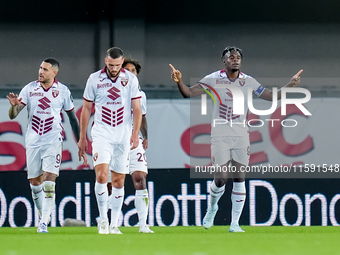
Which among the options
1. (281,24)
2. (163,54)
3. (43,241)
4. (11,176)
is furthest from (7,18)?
(43,241)

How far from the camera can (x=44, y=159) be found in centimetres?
811

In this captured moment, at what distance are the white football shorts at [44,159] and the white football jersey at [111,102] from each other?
3.51ft

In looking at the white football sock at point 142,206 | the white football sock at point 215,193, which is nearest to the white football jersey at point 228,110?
the white football sock at point 215,193

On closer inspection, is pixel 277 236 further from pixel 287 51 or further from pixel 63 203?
pixel 287 51

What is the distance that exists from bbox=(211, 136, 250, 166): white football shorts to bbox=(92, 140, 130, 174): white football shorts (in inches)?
44.7

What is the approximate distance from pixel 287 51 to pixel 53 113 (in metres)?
8.93

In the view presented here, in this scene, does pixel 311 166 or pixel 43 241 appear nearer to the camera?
pixel 43 241

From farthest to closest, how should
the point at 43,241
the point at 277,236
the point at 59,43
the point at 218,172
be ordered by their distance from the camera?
1. the point at 59,43
2. the point at 218,172
3. the point at 277,236
4. the point at 43,241

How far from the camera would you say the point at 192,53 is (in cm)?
1592

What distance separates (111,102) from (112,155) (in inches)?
20.1

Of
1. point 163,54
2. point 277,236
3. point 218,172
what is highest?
point 163,54

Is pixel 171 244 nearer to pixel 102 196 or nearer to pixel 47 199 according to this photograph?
pixel 102 196

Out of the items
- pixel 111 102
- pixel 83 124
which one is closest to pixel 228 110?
pixel 111 102

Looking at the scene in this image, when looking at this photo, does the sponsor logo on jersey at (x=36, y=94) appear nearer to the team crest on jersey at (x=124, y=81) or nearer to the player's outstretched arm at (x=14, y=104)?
the player's outstretched arm at (x=14, y=104)
